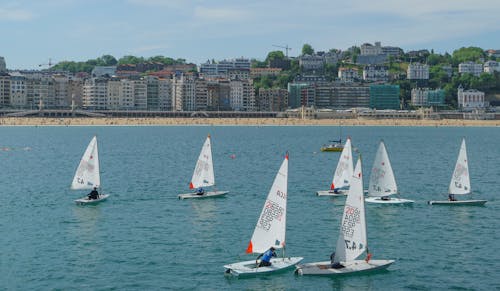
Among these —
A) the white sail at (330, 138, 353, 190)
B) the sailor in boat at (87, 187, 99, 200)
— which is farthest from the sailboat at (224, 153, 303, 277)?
the white sail at (330, 138, 353, 190)

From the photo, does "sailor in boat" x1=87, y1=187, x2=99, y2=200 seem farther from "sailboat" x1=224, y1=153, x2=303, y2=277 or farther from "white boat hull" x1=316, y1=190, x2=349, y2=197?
"sailboat" x1=224, y1=153, x2=303, y2=277

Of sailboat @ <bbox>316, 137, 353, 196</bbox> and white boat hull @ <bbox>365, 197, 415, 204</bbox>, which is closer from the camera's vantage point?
white boat hull @ <bbox>365, 197, 415, 204</bbox>

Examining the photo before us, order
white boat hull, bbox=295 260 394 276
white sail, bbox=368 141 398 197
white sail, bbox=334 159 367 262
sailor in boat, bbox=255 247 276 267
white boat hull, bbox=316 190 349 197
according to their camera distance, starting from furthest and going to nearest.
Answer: white boat hull, bbox=316 190 349 197, white sail, bbox=368 141 398 197, sailor in boat, bbox=255 247 276 267, white boat hull, bbox=295 260 394 276, white sail, bbox=334 159 367 262

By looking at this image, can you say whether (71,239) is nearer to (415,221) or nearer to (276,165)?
(415,221)

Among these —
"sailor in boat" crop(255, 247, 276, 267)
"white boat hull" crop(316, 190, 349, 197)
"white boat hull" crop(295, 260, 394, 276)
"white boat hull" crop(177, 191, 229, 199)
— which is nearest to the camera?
"white boat hull" crop(295, 260, 394, 276)

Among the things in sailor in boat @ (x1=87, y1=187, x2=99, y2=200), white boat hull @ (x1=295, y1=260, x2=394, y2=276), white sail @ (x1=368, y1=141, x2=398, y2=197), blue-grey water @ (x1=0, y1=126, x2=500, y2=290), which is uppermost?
white sail @ (x1=368, y1=141, x2=398, y2=197)

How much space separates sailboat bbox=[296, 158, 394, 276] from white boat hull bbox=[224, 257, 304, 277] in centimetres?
64

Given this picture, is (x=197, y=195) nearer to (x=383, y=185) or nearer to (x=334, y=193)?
(x=334, y=193)

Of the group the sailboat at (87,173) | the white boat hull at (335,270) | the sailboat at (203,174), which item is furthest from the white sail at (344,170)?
the white boat hull at (335,270)

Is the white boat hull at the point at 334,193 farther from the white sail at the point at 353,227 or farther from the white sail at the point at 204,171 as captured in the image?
the white sail at the point at 353,227

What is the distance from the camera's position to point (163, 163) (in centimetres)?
9381

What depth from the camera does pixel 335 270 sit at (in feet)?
115

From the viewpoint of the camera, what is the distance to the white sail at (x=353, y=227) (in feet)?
113

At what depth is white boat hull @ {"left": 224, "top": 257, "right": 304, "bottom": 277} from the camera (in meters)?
34.8
